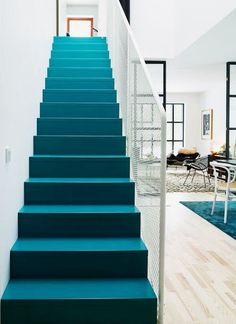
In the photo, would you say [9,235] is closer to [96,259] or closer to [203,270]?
[96,259]

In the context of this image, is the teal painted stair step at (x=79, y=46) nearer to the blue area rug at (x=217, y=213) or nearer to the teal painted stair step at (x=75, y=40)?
the teal painted stair step at (x=75, y=40)

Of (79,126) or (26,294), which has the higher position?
(79,126)

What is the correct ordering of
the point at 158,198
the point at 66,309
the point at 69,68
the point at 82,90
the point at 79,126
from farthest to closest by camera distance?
the point at 69,68 → the point at 82,90 → the point at 79,126 → the point at 158,198 → the point at 66,309

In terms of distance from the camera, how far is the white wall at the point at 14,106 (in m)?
2.82

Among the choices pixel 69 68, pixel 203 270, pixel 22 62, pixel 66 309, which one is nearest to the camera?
pixel 66 309

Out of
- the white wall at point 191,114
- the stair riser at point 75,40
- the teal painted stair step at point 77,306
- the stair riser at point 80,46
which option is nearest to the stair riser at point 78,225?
the teal painted stair step at point 77,306

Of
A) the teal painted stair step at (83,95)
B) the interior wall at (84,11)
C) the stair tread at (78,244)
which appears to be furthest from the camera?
the interior wall at (84,11)

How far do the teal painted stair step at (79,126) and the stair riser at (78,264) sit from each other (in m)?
1.89

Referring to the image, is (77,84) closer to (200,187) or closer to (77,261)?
(77,261)

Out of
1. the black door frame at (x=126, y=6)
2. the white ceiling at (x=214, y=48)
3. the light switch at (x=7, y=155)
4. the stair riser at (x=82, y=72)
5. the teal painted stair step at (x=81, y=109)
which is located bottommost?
the light switch at (x=7, y=155)

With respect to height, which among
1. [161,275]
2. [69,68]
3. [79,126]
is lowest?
[161,275]

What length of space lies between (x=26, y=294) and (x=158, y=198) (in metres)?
1.07

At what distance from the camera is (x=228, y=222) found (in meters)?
6.10

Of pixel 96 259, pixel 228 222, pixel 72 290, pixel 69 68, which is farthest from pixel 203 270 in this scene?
pixel 69 68
